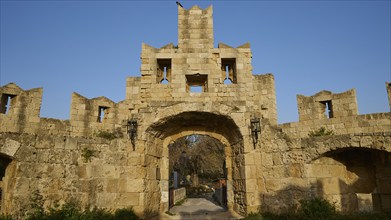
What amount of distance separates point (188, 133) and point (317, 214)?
555 cm

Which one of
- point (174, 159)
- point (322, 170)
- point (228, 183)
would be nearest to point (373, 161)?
point (322, 170)

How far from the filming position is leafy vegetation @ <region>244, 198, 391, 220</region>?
7.54m

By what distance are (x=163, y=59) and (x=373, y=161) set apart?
337 inches

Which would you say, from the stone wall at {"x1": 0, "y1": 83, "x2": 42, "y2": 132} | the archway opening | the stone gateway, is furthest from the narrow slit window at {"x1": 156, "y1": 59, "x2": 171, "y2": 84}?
the archway opening

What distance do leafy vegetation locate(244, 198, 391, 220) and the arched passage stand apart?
58.5 inches

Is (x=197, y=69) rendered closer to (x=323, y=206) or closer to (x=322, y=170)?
(x=322, y=170)

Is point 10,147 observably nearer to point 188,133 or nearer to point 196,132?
point 188,133

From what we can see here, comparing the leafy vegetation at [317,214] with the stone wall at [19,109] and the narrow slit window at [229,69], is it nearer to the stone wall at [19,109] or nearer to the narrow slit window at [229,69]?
the narrow slit window at [229,69]

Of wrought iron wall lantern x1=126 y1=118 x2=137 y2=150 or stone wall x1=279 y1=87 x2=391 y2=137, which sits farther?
stone wall x1=279 y1=87 x2=391 y2=137

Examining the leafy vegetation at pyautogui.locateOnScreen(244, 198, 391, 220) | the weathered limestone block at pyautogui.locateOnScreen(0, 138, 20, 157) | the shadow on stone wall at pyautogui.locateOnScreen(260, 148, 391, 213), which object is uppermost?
the weathered limestone block at pyautogui.locateOnScreen(0, 138, 20, 157)

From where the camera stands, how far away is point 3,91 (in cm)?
1196

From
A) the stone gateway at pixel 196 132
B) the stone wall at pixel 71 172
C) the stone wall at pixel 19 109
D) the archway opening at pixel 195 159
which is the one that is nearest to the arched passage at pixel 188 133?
the stone gateway at pixel 196 132

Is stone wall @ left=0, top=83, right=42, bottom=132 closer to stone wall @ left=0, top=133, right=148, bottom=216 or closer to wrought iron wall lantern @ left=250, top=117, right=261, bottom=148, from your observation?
stone wall @ left=0, top=133, right=148, bottom=216

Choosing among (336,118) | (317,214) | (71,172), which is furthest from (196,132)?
(336,118)
